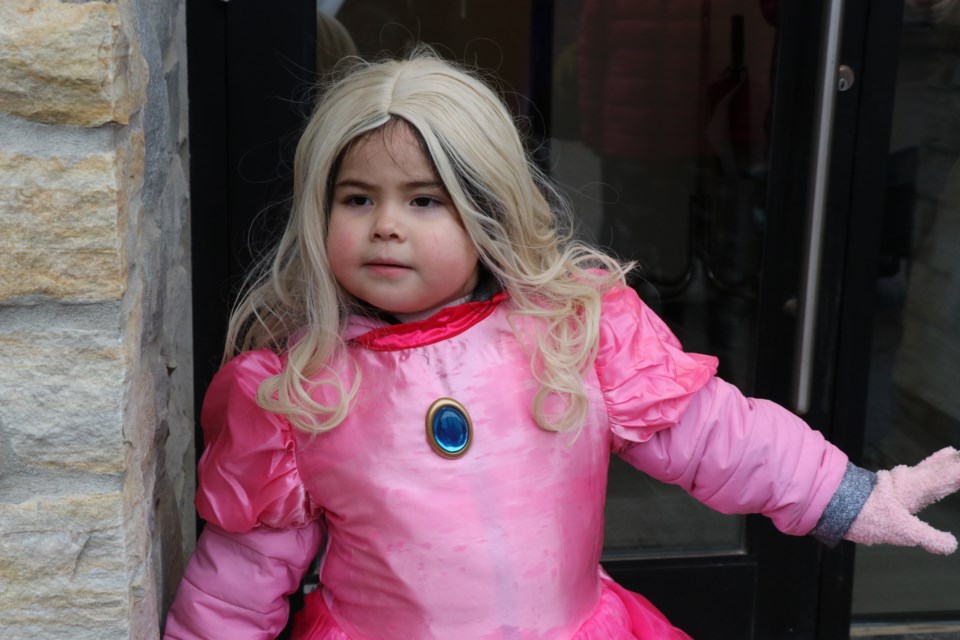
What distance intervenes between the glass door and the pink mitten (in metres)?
0.66

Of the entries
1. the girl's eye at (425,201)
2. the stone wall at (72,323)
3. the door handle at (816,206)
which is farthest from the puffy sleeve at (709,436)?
the stone wall at (72,323)

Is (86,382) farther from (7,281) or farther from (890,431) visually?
(890,431)

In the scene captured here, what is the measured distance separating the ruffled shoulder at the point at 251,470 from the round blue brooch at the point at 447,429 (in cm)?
21

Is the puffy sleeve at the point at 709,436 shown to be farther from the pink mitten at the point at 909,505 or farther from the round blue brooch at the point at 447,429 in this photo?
the round blue brooch at the point at 447,429

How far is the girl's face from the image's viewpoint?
177 cm

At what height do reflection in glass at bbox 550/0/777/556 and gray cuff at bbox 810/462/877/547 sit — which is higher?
reflection in glass at bbox 550/0/777/556

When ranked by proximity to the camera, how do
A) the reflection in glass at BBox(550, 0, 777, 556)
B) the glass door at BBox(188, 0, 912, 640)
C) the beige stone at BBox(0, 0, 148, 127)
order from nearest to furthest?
the beige stone at BBox(0, 0, 148, 127) → the glass door at BBox(188, 0, 912, 640) → the reflection in glass at BBox(550, 0, 777, 556)

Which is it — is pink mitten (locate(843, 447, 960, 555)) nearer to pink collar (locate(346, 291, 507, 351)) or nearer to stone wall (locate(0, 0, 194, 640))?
pink collar (locate(346, 291, 507, 351))

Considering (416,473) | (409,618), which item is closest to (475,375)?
(416,473)

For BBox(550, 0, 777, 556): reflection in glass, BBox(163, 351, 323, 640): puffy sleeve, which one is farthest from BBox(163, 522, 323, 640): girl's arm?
BBox(550, 0, 777, 556): reflection in glass

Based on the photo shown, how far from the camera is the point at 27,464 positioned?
57.0 inches

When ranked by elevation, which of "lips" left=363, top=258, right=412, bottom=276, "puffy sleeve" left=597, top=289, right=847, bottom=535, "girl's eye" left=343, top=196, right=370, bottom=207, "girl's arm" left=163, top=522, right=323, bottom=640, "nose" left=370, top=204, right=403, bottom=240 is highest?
"girl's eye" left=343, top=196, right=370, bottom=207

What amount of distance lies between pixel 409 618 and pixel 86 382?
2.09 ft

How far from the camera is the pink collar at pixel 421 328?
72.7 inches
